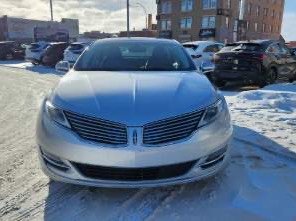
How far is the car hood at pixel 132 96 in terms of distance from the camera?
A: 3.47m

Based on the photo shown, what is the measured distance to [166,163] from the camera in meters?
3.38

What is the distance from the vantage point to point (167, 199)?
3750 millimetres

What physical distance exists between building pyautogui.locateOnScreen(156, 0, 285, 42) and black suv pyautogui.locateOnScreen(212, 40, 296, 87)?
4123cm

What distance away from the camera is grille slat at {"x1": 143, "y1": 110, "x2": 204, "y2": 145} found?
11.1 feet

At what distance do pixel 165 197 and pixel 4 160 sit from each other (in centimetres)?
222

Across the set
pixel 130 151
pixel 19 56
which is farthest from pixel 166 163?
pixel 19 56

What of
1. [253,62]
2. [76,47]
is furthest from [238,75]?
[76,47]

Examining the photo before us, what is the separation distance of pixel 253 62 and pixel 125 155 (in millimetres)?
8718

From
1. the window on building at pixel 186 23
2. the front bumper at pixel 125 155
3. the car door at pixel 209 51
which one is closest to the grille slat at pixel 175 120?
the front bumper at pixel 125 155

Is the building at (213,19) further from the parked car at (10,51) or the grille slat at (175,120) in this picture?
the grille slat at (175,120)

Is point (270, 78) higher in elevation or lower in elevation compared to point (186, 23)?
higher

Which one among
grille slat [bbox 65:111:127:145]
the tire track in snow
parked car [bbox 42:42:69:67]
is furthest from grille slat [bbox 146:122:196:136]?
parked car [bbox 42:42:69:67]

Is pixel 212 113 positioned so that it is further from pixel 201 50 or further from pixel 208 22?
pixel 208 22

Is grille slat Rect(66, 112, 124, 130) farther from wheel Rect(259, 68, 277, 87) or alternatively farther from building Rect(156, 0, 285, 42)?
building Rect(156, 0, 285, 42)
